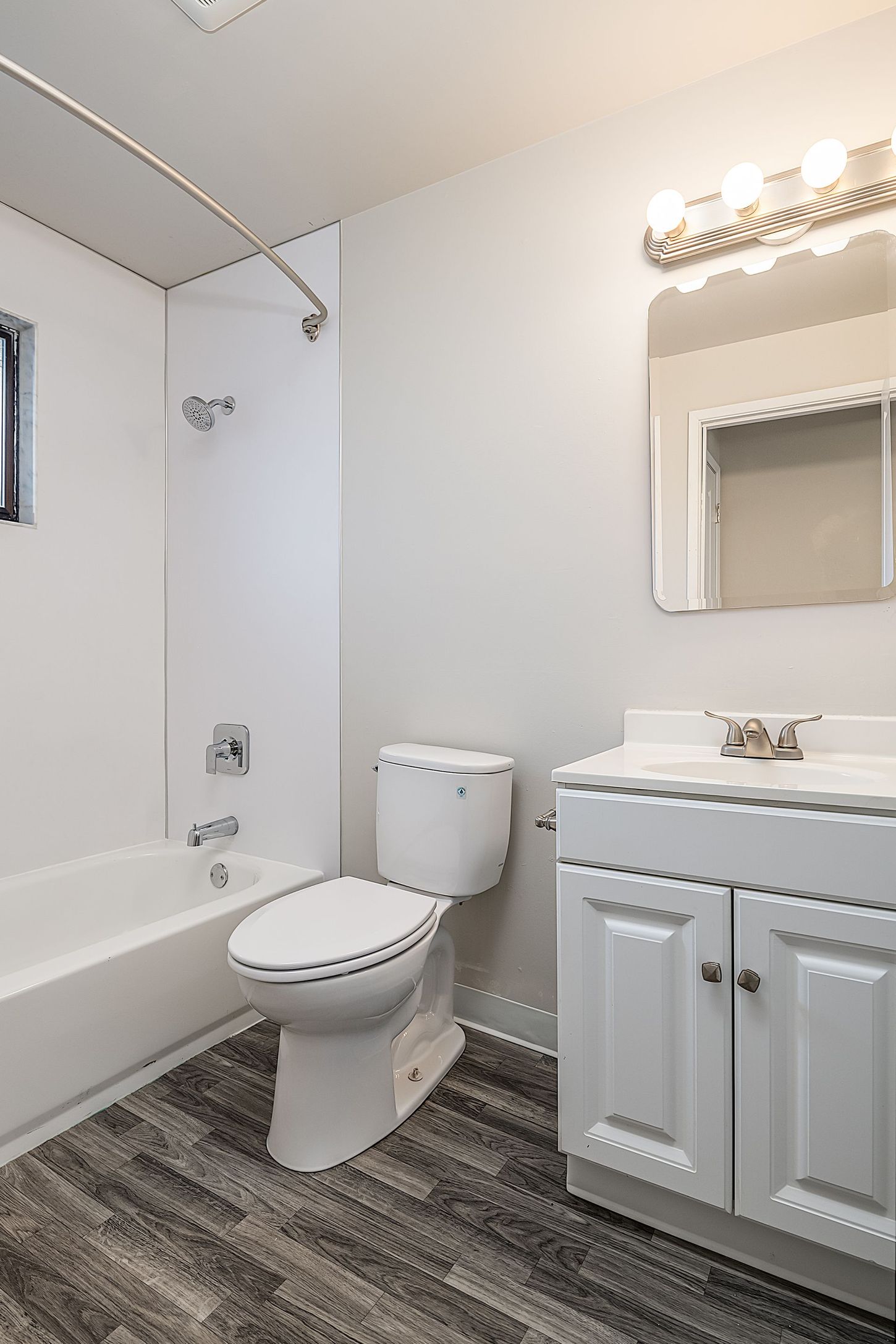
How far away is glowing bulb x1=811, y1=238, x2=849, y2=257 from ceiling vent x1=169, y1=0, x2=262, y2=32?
122 centimetres

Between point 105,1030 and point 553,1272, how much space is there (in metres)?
1.06

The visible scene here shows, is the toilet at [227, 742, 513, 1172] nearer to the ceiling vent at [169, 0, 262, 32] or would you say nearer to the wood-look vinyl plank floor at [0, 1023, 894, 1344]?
the wood-look vinyl plank floor at [0, 1023, 894, 1344]

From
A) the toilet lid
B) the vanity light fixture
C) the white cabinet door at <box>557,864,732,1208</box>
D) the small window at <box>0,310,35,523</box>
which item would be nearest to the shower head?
the small window at <box>0,310,35,523</box>

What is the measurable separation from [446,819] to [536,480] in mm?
876

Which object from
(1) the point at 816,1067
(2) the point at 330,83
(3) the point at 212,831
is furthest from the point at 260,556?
(1) the point at 816,1067

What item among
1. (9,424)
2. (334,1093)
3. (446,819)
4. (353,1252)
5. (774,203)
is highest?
(774,203)

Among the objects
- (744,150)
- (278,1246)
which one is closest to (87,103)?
(744,150)

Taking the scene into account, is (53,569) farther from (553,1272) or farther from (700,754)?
(553,1272)

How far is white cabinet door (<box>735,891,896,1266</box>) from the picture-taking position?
3.42ft

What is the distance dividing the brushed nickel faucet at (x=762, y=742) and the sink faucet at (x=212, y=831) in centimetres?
157

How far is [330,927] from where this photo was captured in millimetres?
1483

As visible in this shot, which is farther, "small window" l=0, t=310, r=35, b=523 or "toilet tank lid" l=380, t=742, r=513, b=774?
"small window" l=0, t=310, r=35, b=523

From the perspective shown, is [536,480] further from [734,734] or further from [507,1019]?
[507,1019]

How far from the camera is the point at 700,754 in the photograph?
158 cm
